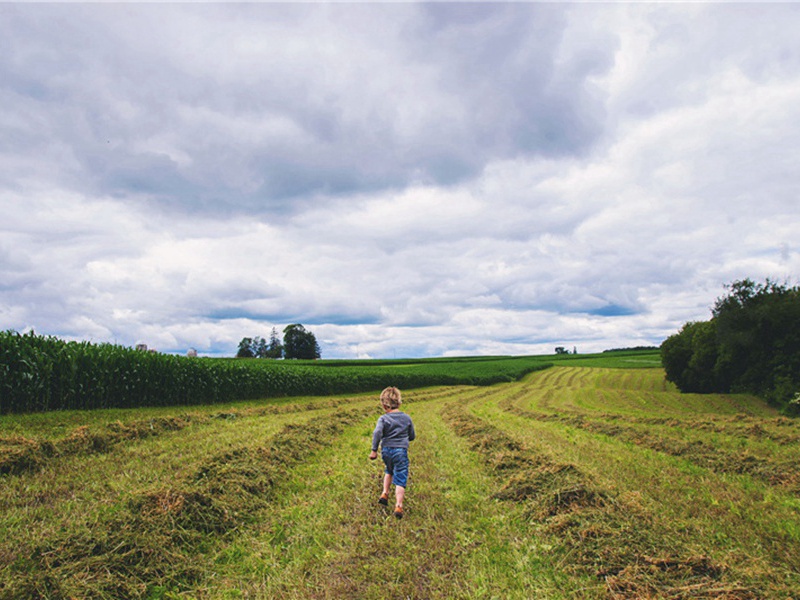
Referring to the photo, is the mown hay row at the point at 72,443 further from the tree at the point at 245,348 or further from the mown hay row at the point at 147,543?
the tree at the point at 245,348

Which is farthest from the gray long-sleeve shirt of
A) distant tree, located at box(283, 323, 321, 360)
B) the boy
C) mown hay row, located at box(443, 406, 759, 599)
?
distant tree, located at box(283, 323, 321, 360)

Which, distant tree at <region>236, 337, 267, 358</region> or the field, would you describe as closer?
the field

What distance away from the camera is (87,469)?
8.14 metres

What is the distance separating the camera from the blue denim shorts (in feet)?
21.7

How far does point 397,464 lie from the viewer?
22.0 feet

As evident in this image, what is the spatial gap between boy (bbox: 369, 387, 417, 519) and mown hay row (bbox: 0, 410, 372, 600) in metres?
1.89

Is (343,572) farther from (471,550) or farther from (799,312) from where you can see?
(799,312)

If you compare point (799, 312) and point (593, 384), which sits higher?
point (799, 312)

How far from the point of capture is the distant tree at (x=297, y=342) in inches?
3866

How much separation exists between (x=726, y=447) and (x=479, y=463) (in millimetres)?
7413

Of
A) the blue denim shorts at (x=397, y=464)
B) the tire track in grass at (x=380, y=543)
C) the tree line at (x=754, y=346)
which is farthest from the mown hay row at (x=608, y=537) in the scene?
the tree line at (x=754, y=346)

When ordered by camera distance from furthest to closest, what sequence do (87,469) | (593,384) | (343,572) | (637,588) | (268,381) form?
(593,384), (268,381), (87,469), (343,572), (637,588)

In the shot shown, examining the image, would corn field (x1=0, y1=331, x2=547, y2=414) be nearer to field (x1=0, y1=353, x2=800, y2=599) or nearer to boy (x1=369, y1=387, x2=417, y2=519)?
field (x1=0, y1=353, x2=800, y2=599)

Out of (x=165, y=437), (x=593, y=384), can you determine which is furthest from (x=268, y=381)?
(x=593, y=384)
